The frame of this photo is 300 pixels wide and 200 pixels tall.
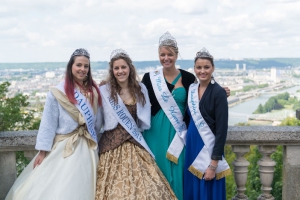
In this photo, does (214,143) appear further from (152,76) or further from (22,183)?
(22,183)

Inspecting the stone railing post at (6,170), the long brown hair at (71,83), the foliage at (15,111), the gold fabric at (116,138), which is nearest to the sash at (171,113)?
the gold fabric at (116,138)

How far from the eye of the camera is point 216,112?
3.65 meters

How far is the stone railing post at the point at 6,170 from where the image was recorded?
4113mm

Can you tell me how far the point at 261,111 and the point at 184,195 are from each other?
2736 inches

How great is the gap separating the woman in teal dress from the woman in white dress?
601mm

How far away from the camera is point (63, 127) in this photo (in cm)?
366

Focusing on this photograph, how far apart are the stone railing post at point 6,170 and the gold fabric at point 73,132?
0.72 meters

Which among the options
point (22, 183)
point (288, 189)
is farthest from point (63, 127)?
point (288, 189)

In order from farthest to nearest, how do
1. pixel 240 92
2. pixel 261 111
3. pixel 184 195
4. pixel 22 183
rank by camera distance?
1. pixel 240 92
2. pixel 261 111
3. pixel 184 195
4. pixel 22 183

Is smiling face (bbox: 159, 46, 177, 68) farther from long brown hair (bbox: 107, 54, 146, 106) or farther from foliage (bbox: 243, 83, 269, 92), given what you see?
foliage (bbox: 243, 83, 269, 92)

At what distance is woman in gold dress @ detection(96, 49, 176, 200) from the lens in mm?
3508

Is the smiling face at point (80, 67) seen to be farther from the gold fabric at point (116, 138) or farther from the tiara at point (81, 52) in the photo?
the gold fabric at point (116, 138)

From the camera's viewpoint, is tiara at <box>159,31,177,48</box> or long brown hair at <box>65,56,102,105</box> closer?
long brown hair at <box>65,56,102,105</box>

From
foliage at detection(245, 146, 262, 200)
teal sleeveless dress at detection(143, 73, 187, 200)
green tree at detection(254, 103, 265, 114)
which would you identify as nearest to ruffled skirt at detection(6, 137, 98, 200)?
teal sleeveless dress at detection(143, 73, 187, 200)
